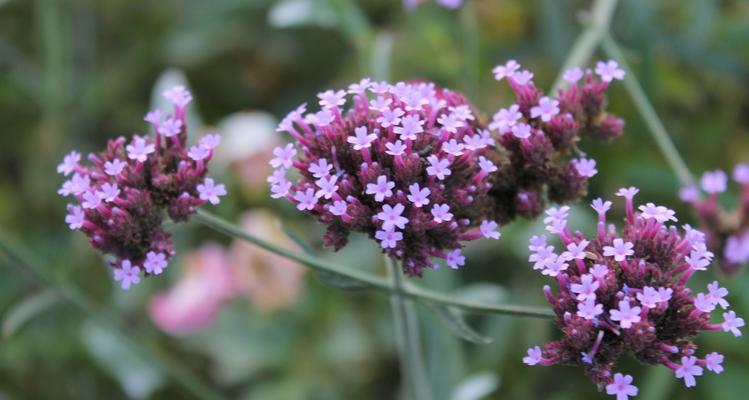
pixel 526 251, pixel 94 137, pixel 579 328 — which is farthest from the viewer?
pixel 94 137

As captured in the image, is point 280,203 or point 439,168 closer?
point 439,168

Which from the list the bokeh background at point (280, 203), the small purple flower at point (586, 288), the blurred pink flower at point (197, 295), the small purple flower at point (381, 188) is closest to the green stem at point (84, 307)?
the bokeh background at point (280, 203)

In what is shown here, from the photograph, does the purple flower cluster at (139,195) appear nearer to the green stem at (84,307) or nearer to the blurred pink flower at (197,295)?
the green stem at (84,307)

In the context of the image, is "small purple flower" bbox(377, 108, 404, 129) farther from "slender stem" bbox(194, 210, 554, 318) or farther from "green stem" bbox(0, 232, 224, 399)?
"green stem" bbox(0, 232, 224, 399)

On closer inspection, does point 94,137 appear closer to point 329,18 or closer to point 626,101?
point 329,18

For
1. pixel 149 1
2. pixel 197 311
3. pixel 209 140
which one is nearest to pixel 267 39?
pixel 149 1

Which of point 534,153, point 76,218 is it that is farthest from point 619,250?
point 76,218

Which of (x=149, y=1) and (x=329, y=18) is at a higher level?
(x=149, y=1)

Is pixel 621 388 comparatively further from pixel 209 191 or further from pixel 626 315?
pixel 209 191
